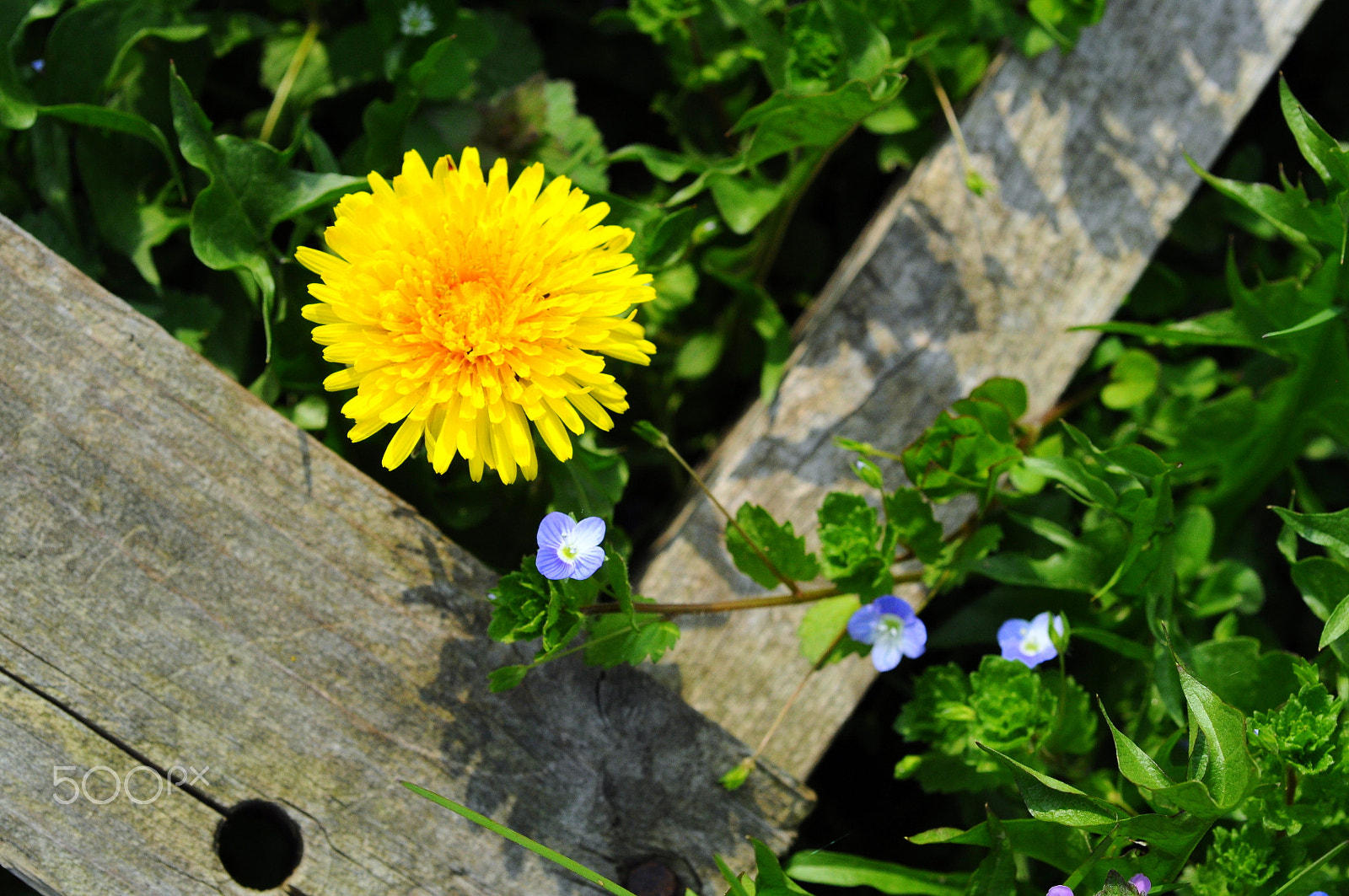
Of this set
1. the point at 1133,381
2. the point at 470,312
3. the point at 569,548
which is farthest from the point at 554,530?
the point at 1133,381

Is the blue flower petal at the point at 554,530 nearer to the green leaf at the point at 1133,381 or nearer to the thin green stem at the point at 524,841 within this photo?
the thin green stem at the point at 524,841

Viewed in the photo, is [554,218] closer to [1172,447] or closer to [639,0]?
[639,0]

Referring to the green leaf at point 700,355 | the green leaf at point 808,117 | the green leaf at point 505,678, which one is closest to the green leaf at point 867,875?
the green leaf at point 505,678

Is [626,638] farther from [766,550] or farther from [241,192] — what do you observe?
[241,192]

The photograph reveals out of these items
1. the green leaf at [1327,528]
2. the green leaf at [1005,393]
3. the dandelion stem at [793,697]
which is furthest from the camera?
the green leaf at [1005,393]

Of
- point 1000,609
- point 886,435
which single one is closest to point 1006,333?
point 886,435

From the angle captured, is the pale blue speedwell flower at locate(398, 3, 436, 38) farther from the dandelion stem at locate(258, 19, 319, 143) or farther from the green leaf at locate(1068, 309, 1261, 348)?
the green leaf at locate(1068, 309, 1261, 348)
